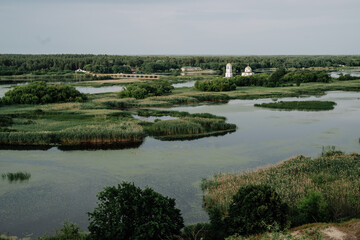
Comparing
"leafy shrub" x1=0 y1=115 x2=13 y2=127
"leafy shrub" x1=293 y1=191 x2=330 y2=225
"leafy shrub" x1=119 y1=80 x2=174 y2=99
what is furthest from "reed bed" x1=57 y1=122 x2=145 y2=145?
"leafy shrub" x1=119 y1=80 x2=174 y2=99

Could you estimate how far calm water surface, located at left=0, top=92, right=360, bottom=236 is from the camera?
15.5 metres

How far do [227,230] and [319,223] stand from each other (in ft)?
9.33

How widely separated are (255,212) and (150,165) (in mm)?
10739

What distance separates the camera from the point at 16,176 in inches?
791

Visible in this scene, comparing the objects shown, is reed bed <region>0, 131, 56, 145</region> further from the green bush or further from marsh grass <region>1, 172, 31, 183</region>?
the green bush

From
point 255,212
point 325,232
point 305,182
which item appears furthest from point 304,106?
point 325,232

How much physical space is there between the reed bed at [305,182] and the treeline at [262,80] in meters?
42.7

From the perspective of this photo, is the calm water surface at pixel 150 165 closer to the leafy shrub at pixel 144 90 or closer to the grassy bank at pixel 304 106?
the grassy bank at pixel 304 106

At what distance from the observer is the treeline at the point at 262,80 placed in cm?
6259

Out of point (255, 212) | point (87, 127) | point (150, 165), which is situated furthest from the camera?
point (87, 127)

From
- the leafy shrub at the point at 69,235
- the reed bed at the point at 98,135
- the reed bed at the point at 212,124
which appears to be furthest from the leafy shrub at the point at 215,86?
the leafy shrub at the point at 69,235

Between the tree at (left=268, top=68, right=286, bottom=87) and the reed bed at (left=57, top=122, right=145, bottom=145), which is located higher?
the tree at (left=268, top=68, right=286, bottom=87)

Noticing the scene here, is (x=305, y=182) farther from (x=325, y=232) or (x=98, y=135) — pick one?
(x=98, y=135)

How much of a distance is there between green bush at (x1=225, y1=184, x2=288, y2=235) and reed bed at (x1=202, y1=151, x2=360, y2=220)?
2.09 m
